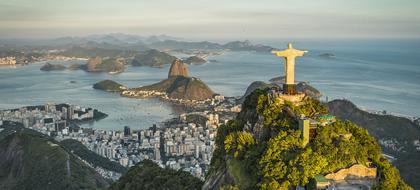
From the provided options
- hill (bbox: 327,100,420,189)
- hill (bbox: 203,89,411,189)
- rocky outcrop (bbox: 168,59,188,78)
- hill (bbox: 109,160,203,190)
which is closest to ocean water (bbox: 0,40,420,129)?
rocky outcrop (bbox: 168,59,188,78)

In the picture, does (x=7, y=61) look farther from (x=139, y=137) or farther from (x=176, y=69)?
(x=139, y=137)

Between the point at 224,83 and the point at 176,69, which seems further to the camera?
the point at 224,83

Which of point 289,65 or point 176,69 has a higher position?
point 289,65

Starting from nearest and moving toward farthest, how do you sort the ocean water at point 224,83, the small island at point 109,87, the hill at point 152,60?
1. the ocean water at point 224,83
2. the small island at point 109,87
3. the hill at point 152,60

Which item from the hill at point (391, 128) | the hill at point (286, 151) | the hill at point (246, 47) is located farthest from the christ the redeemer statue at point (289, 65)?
the hill at point (246, 47)

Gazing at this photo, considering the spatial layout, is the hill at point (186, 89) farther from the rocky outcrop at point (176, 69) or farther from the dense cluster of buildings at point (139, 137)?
the dense cluster of buildings at point (139, 137)

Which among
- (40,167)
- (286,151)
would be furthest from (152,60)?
(286,151)

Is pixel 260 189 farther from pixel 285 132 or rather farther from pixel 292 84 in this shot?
pixel 292 84
